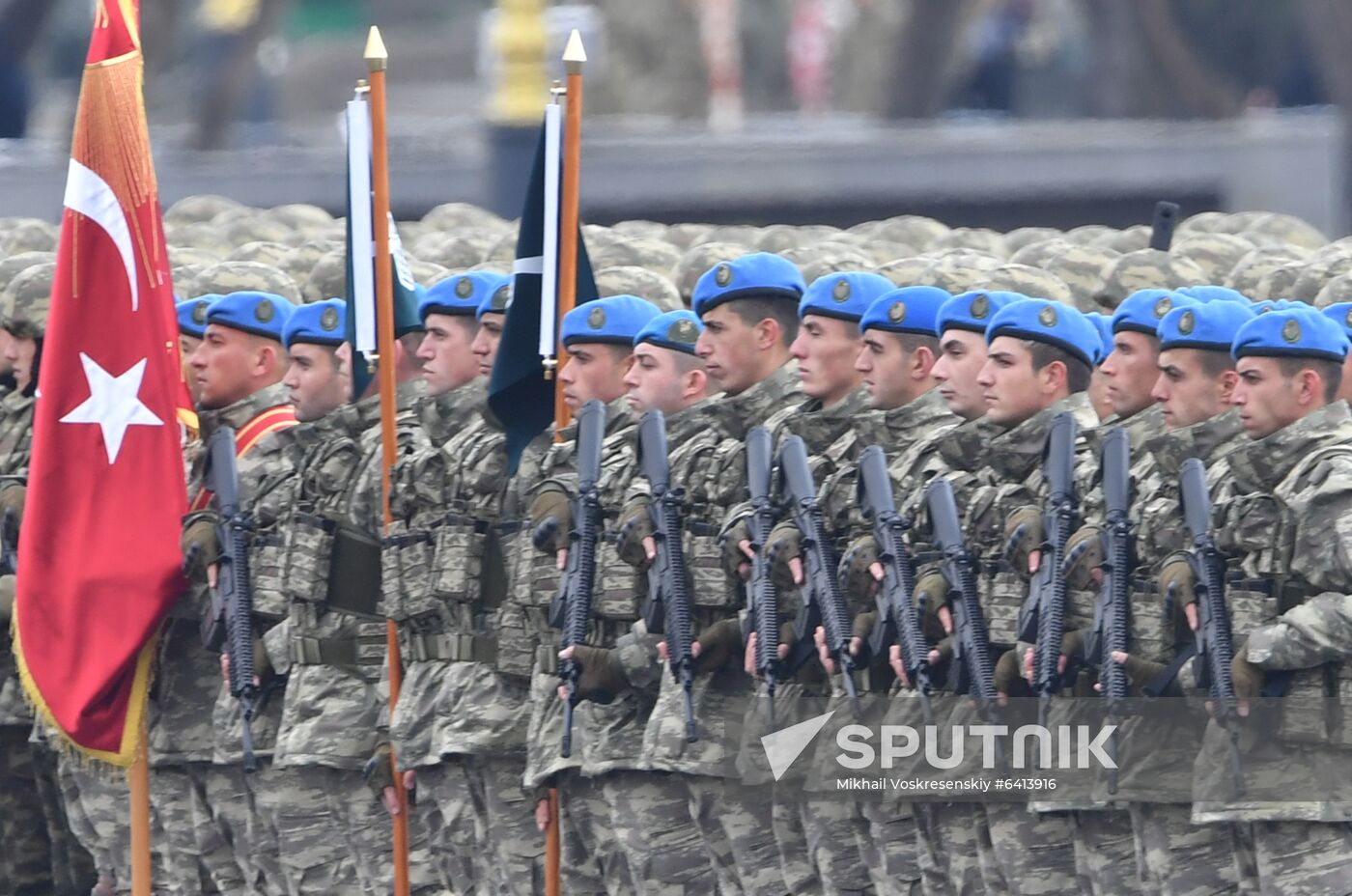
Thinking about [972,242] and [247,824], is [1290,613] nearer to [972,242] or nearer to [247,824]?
[247,824]

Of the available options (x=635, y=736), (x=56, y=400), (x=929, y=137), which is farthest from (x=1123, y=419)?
(x=929, y=137)

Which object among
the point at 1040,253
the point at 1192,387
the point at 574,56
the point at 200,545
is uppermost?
the point at 574,56

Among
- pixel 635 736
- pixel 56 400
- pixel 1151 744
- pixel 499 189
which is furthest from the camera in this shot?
pixel 499 189

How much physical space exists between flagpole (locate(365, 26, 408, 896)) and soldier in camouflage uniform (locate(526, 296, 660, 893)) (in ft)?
1.60

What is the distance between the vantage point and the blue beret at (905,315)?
8562 mm

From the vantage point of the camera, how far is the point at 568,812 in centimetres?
906

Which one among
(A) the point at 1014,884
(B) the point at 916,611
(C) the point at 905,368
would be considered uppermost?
(C) the point at 905,368

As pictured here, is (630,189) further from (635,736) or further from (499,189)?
(635,736)

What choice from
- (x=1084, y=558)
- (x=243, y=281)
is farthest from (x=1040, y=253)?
(x=1084, y=558)

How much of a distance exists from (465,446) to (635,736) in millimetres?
993

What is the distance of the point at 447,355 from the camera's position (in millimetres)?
9641

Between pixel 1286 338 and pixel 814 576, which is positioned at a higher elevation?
pixel 1286 338

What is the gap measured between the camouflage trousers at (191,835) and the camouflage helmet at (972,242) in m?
4.41

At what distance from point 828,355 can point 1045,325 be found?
2.12ft
